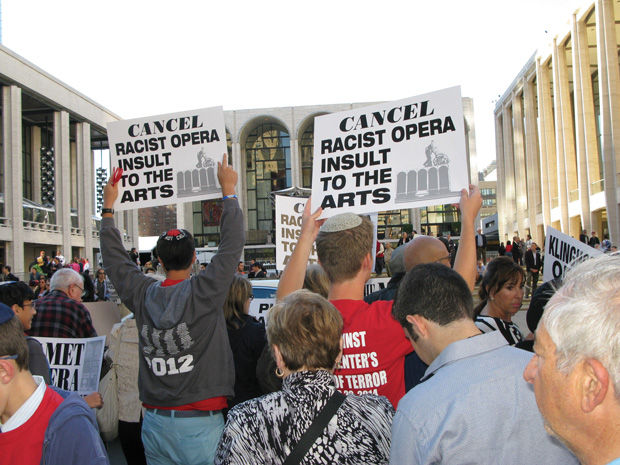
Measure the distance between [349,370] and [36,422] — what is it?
4.00 feet

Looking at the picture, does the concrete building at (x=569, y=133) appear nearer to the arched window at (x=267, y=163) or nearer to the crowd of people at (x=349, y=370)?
the arched window at (x=267, y=163)

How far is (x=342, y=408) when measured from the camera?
1.86 meters

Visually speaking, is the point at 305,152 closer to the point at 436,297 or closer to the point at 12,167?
the point at 12,167

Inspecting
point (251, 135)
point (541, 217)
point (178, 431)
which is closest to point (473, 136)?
point (541, 217)

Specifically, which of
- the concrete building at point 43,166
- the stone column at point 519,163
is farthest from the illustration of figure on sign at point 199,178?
the stone column at point 519,163

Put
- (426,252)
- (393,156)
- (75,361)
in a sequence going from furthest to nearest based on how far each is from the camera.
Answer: (75,361) → (393,156) → (426,252)

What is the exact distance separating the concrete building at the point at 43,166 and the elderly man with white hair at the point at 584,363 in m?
37.0

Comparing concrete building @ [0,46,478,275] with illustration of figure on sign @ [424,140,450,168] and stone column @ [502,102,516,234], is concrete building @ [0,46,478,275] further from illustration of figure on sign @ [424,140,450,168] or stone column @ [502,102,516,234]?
illustration of figure on sign @ [424,140,450,168]

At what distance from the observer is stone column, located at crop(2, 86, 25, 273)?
34188mm

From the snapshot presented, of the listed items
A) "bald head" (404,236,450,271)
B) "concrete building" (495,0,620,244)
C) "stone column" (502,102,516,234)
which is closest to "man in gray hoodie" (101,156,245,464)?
"bald head" (404,236,450,271)

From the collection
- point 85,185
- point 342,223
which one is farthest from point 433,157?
point 85,185

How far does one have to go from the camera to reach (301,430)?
5.91ft

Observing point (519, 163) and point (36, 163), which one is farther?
point (519, 163)

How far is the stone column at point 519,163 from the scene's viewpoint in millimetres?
46250
